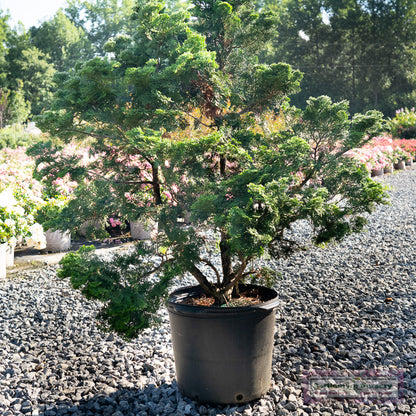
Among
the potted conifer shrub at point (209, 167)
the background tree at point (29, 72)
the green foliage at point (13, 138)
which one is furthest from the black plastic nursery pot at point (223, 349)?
the background tree at point (29, 72)

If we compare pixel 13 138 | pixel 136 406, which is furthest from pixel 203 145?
pixel 13 138

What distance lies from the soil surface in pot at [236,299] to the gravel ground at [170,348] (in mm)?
442

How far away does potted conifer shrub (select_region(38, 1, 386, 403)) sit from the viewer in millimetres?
1813

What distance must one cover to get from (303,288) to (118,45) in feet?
7.92

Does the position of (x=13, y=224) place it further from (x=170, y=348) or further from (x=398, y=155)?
(x=398, y=155)

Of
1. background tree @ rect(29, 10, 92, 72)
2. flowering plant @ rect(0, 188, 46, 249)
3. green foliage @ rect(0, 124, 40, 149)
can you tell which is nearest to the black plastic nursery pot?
flowering plant @ rect(0, 188, 46, 249)

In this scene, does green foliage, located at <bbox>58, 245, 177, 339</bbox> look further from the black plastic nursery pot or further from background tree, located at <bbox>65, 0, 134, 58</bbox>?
background tree, located at <bbox>65, 0, 134, 58</bbox>

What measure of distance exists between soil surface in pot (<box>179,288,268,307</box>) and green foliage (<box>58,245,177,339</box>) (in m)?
0.37

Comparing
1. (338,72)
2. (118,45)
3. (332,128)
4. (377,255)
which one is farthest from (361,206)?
(338,72)

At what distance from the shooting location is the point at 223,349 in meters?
2.00

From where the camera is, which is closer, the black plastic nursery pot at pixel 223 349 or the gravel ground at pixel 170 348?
the black plastic nursery pot at pixel 223 349

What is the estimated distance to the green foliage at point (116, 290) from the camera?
1.78 metres

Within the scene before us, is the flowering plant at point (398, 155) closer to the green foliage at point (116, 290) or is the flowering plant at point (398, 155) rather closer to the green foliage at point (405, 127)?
the green foliage at point (405, 127)

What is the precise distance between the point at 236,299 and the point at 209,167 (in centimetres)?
71
